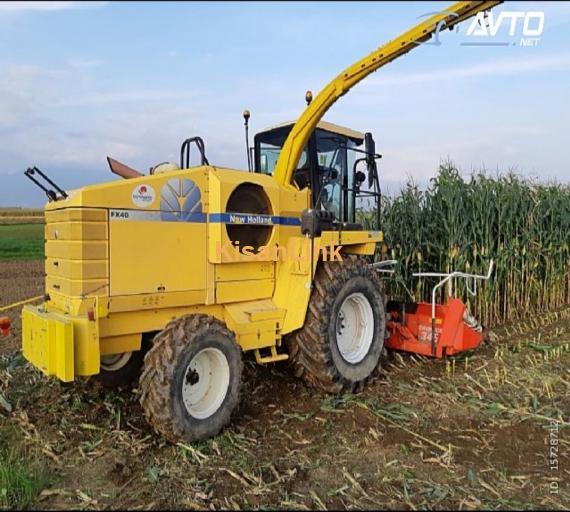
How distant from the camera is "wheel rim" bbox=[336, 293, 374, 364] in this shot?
226 inches

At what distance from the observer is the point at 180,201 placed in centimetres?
444

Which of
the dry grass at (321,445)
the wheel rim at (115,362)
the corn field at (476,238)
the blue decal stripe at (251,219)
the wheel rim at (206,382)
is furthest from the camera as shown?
the corn field at (476,238)

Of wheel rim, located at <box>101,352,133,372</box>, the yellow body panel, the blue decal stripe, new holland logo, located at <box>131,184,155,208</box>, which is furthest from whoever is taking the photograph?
wheel rim, located at <box>101,352,133,372</box>

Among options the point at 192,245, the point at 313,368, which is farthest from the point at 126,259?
the point at 313,368

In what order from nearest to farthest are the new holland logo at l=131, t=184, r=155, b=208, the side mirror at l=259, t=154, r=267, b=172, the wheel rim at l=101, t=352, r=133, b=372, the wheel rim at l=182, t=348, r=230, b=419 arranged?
the new holland logo at l=131, t=184, r=155, b=208
the wheel rim at l=182, t=348, r=230, b=419
the wheel rim at l=101, t=352, r=133, b=372
the side mirror at l=259, t=154, r=267, b=172

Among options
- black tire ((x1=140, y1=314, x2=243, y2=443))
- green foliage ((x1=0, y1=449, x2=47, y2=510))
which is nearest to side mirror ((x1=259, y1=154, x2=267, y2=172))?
black tire ((x1=140, y1=314, x2=243, y2=443))

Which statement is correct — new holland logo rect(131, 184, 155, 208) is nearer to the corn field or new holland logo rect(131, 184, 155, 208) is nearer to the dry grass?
the dry grass

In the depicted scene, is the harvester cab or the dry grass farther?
the harvester cab

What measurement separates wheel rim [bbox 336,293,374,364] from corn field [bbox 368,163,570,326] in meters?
2.19

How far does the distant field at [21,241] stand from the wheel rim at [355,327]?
1791cm

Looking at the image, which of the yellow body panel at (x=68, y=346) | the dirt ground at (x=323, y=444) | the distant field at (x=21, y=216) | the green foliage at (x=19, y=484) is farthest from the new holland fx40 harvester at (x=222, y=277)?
the distant field at (x=21, y=216)

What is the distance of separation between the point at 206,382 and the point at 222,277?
38.1 inches

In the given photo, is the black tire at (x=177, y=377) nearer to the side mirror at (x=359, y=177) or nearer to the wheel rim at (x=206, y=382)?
the wheel rim at (x=206, y=382)

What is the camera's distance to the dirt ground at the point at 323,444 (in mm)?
3354
